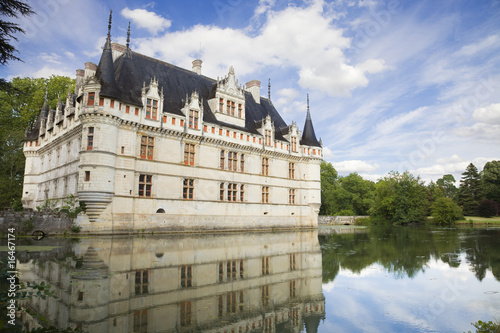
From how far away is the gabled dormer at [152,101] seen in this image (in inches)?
922

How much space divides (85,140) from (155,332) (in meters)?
18.6

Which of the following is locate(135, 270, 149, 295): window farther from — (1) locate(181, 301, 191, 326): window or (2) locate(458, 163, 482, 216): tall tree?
(2) locate(458, 163, 482, 216): tall tree

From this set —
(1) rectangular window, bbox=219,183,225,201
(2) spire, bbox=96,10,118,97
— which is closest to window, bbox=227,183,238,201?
(1) rectangular window, bbox=219,183,225,201

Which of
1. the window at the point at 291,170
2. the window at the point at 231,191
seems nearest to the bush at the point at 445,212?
the window at the point at 291,170

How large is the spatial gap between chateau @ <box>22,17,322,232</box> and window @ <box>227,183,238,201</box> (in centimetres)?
9

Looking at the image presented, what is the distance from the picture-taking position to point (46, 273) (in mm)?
8414

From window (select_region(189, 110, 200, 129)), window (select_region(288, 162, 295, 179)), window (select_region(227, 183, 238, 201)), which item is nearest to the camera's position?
window (select_region(189, 110, 200, 129))

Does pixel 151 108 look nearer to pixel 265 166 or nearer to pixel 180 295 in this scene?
pixel 265 166

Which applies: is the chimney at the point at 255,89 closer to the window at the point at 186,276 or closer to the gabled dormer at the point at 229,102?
the gabled dormer at the point at 229,102

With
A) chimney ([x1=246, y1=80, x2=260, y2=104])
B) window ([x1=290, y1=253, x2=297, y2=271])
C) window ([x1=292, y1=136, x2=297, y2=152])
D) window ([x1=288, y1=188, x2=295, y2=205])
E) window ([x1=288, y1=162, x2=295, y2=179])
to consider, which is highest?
chimney ([x1=246, y1=80, x2=260, y2=104])

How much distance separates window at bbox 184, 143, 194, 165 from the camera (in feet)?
83.4

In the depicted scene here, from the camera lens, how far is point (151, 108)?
23.6m

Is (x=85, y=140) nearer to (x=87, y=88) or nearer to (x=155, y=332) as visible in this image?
(x=87, y=88)

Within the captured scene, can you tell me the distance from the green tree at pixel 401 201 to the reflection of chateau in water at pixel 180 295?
43846 millimetres
